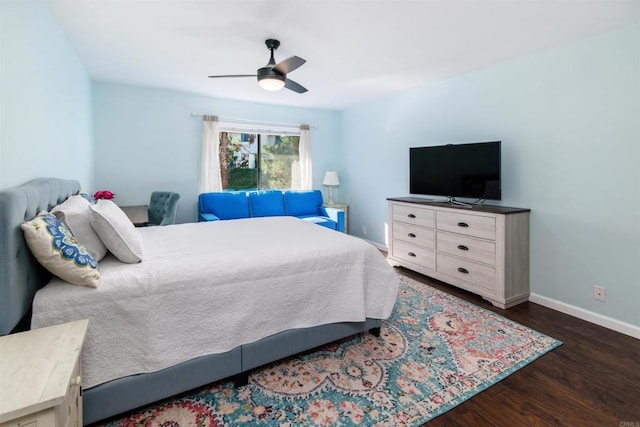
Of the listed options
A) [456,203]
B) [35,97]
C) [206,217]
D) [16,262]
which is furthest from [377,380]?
[206,217]

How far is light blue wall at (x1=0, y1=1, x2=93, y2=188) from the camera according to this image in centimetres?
165

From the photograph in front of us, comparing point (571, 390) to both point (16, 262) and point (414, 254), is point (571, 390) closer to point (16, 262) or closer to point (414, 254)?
point (414, 254)

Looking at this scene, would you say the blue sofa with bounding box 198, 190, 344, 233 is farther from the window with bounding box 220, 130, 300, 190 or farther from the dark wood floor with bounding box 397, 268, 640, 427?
the dark wood floor with bounding box 397, 268, 640, 427

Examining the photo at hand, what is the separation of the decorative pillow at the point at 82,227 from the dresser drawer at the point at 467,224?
310 centimetres

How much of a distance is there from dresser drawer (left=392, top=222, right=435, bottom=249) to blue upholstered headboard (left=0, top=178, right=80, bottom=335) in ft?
11.2

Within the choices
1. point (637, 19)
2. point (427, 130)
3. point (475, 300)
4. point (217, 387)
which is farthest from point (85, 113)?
point (637, 19)

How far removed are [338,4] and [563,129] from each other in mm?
2297

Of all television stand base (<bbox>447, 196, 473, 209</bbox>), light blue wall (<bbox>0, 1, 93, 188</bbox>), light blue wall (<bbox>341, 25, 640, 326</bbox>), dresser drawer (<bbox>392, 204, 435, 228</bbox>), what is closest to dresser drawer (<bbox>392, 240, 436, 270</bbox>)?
dresser drawer (<bbox>392, 204, 435, 228</bbox>)

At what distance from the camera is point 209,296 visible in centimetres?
174

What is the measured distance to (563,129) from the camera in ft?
9.35

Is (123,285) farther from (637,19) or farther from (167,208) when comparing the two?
(637,19)

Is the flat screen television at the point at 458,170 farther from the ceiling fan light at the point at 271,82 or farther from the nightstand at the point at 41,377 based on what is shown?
the nightstand at the point at 41,377

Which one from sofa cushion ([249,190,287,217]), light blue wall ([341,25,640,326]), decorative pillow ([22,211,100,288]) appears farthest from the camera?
sofa cushion ([249,190,287,217])

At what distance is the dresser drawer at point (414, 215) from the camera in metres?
3.65
